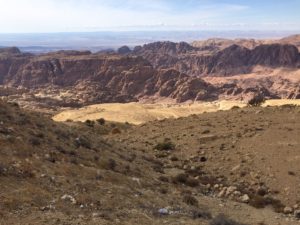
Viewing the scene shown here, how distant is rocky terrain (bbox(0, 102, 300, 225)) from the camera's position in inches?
434

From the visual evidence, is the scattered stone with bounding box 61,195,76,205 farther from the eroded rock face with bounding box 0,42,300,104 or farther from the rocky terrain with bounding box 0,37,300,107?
the eroded rock face with bounding box 0,42,300,104

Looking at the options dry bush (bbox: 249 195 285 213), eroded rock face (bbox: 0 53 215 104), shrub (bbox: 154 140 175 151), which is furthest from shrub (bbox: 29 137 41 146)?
eroded rock face (bbox: 0 53 215 104)

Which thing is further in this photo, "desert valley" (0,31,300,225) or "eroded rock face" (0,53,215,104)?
"eroded rock face" (0,53,215,104)

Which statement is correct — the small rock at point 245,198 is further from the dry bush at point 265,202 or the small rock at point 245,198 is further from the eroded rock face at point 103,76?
the eroded rock face at point 103,76

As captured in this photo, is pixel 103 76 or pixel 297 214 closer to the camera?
pixel 297 214

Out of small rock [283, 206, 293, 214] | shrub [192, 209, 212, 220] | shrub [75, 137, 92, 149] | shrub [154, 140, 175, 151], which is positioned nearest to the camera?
shrub [192, 209, 212, 220]

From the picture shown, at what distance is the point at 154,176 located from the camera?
17.0 m

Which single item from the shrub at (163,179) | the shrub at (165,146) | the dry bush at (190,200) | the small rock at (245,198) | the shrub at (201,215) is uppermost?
the shrub at (201,215)

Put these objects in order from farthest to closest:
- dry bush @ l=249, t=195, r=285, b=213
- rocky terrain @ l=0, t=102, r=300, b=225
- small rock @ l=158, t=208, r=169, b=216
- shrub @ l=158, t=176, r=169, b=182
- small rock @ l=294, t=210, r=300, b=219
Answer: shrub @ l=158, t=176, r=169, b=182, dry bush @ l=249, t=195, r=285, b=213, small rock @ l=294, t=210, r=300, b=219, small rock @ l=158, t=208, r=169, b=216, rocky terrain @ l=0, t=102, r=300, b=225

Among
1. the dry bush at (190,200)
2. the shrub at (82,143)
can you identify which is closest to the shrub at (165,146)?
the shrub at (82,143)

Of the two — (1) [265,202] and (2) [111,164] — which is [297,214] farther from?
(2) [111,164]

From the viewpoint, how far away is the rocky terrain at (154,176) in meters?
11.0

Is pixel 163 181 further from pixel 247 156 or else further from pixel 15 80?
pixel 15 80

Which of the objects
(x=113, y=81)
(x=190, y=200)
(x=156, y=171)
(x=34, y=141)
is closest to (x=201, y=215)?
(x=190, y=200)
